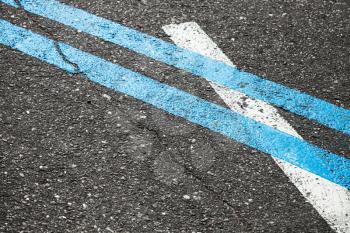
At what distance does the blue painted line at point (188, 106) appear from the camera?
2.98 metres

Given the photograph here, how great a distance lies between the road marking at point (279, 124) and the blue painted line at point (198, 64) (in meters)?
0.07

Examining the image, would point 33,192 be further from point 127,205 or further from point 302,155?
point 302,155

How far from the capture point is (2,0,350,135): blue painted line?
3.26 metres

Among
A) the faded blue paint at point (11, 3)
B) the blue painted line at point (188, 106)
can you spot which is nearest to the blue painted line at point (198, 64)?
the faded blue paint at point (11, 3)

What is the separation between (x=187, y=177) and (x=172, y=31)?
1.33 m

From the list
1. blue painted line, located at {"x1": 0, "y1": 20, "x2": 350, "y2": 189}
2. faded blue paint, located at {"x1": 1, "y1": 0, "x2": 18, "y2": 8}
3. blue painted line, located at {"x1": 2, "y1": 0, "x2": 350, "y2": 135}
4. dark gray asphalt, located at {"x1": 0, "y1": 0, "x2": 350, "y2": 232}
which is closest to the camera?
dark gray asphalt, located at {"x1": 0, "y1": 0, "x2": 350, "y2": 232}

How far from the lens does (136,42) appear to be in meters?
3.65

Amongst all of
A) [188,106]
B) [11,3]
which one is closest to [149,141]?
[188,106]

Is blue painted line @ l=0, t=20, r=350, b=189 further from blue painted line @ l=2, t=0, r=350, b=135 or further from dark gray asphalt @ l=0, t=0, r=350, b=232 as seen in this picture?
blue painted line @ l=2, t=0, r=350, b=135

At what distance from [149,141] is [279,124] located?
847 mm

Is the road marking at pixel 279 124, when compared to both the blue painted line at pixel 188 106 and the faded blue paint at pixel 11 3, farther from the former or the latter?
the faded blue paint at pixel 11 3

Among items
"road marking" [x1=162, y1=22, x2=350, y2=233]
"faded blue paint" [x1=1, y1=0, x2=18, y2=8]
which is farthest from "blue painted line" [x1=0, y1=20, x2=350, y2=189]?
"faded blue paint" [x1=1, y1=0, x2=18, y2=8]

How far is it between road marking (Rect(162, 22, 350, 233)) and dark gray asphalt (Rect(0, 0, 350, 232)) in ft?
0.17

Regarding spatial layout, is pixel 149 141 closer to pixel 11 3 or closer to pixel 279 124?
pixel 279 124
